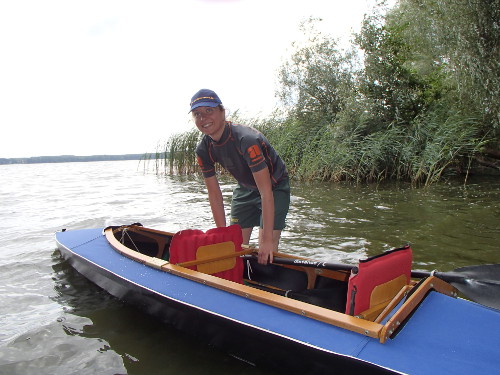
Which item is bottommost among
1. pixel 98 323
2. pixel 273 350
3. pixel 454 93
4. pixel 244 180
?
pixel 98 323

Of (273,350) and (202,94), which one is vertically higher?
(202,94)

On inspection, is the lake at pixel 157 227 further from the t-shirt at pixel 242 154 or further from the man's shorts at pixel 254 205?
the t-shirt at pixel 242 154

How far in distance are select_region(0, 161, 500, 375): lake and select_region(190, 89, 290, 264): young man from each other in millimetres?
1072

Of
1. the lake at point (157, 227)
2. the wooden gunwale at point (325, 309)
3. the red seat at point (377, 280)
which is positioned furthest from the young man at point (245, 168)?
the lake at point (157, 227)

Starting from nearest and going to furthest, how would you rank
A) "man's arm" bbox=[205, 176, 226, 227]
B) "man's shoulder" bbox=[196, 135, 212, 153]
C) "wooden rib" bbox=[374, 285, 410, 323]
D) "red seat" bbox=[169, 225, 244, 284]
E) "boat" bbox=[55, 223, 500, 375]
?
"boat" bbox=[55, 223, 500, 375]
"wooden rib" bbox=[374, 285, 410, 323]
"red seat" bbox=[169, 225, 244, 284]
"man's shoulder" bbox=[196, 135, 212, 153]
"man's arm" bbox=[205, 176, 226, 227]

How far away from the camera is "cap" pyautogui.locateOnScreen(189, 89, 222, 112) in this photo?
3017mm

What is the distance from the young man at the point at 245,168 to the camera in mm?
3012

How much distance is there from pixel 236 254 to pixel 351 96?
1161 cm

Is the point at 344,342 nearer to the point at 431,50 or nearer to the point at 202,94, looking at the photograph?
the point at 202,94

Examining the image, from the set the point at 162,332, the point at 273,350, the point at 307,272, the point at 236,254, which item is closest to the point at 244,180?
the point at 236,254

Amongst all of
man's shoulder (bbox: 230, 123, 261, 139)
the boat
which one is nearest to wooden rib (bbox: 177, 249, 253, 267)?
the boat

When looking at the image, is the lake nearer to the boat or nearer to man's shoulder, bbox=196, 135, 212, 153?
the boat

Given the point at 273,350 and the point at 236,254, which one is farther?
the point at 236,254

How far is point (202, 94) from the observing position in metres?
3.07
